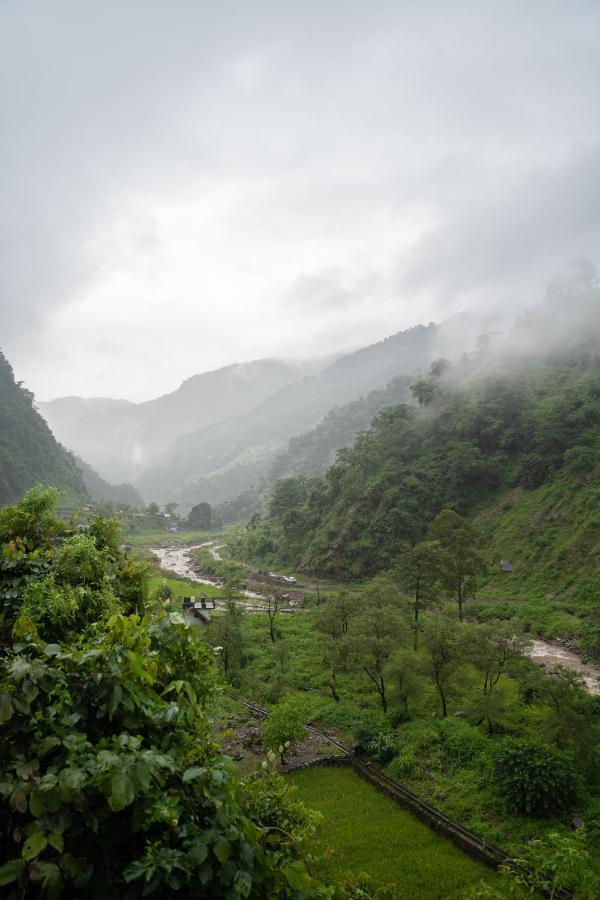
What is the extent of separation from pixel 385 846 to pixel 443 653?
8.25 metres

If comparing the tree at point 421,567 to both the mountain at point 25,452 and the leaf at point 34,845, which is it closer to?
the leaf at point 34,845

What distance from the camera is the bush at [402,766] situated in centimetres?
1703

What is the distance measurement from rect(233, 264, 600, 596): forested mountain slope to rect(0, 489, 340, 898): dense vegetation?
3802cm

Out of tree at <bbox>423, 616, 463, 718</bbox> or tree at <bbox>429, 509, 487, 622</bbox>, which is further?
tree at <bbox>429, 509, 487, 622</bbox>

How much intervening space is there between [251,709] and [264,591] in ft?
98.3

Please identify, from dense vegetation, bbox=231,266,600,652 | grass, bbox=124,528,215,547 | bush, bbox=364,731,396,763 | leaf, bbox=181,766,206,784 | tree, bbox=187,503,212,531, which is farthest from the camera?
tree, bbox=187,503,212,531

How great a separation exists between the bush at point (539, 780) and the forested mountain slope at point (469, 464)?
78.8ft

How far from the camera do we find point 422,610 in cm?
3866

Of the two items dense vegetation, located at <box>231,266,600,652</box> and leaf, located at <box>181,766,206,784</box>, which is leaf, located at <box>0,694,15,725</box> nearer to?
leaf, located at <box>181,766,206,784</box>

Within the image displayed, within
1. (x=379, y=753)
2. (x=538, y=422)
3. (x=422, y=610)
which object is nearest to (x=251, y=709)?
(x=379, y=753)

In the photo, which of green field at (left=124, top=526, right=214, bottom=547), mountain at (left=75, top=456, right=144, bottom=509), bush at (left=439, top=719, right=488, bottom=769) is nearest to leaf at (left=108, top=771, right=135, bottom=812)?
bush at (left=439, top=719, right=488, bottom=769)

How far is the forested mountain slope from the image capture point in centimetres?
4581

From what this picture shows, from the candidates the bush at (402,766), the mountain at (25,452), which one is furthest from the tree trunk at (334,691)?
the mountain at (25,452)

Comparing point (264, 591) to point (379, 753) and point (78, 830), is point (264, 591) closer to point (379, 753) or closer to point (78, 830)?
point (379, 753)
